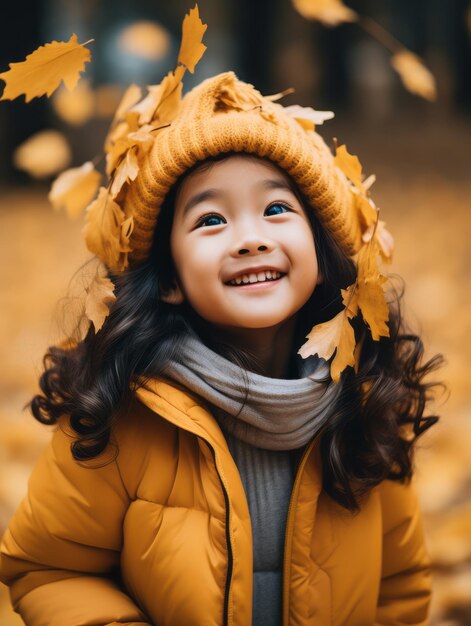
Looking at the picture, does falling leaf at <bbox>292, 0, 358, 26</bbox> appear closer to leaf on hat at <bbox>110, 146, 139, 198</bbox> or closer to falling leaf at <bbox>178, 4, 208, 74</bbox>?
falling leaf at <bbox>178, 4, 208, 74</bbox>

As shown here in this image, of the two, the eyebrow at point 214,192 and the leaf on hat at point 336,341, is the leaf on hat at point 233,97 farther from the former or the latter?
the leaf on hat at point 336,341

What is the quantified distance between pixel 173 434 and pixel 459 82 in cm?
946

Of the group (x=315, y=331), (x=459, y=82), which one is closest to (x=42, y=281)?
(x=315, y=331)

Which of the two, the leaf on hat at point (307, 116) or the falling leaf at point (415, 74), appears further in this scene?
the falling leaf at point (415, 74)

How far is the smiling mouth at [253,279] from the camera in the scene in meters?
1.55

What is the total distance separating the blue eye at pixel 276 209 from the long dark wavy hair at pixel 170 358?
58 mm

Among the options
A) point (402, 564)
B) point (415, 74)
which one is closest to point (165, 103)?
point (415, 74)

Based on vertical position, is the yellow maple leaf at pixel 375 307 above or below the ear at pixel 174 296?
below

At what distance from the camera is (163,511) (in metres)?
1.58

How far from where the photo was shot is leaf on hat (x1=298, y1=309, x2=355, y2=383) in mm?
1558

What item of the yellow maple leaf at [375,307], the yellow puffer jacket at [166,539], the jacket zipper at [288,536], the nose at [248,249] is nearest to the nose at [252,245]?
the nose at [248,249]

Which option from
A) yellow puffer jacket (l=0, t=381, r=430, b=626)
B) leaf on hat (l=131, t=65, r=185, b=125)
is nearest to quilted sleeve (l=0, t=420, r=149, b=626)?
yellow puffer jacket (l=0, t=381, r=430, b=626)

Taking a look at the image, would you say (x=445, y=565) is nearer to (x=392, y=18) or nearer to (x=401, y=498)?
(x=401, y=498)

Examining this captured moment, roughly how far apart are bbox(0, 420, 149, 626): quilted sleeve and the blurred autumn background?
0.38m
